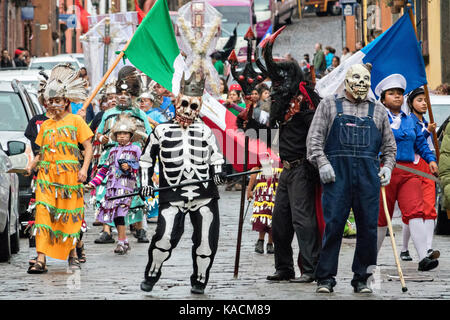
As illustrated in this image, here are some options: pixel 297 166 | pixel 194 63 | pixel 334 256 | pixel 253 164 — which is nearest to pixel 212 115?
pixel 253 164

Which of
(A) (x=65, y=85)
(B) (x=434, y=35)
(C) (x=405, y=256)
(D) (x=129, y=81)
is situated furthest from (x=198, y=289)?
(B) (x=434, y=35)

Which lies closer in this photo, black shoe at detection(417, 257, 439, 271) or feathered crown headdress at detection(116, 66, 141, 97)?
black shoe at detection(417, 257, 439, 271)

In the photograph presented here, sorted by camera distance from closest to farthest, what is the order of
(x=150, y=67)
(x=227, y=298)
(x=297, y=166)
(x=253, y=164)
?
(x=227, y=298)
(x=297, y=166)
(x=253, y=164)
(x=150, y=67)

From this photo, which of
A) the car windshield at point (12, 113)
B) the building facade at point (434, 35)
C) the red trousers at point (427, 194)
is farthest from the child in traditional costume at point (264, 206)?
the building facade at point (434, 35)

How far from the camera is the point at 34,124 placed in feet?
41.1

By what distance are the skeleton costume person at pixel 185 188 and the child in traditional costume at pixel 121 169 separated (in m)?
3.70

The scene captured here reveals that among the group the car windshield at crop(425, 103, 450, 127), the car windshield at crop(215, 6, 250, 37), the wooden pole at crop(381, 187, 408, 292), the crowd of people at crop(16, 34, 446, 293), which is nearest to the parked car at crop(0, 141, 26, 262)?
the crowd of people at crop(16, 34, 446, 293)

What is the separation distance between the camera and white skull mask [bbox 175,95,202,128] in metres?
9.77

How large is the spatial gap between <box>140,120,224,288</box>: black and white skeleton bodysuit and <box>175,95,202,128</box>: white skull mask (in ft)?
0.18

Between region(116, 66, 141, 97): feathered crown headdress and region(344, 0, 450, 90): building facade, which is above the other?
region(344, 0, 450, 90): building facade

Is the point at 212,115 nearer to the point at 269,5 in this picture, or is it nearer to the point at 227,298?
the point at 227,298

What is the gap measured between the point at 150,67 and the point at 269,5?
1624 inches

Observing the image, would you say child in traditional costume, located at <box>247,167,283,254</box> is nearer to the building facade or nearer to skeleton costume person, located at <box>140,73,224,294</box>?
skeleton costume person, located at <box>140,73,224,294</box>

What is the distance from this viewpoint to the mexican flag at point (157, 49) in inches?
477
